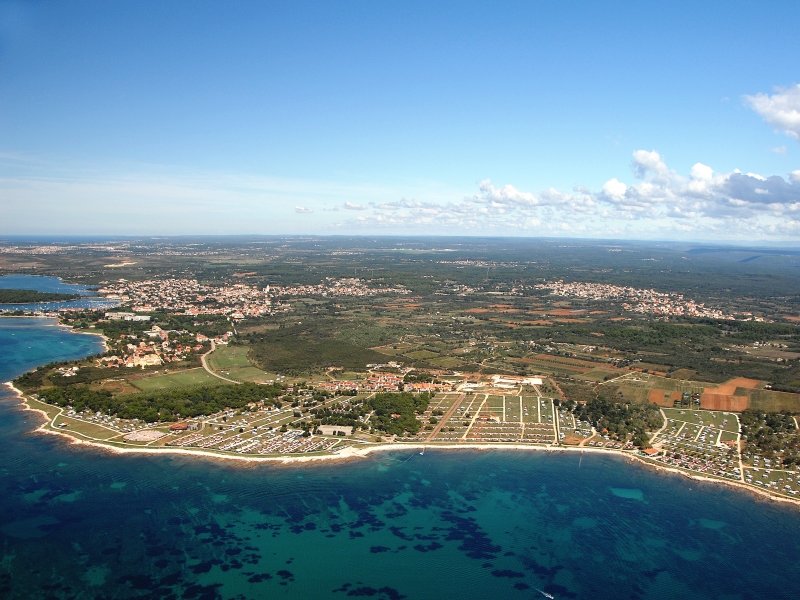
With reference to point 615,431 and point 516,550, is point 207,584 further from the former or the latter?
point 615,431

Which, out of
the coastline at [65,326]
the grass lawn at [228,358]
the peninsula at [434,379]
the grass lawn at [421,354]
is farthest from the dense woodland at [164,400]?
the grass lawn at [421,354]

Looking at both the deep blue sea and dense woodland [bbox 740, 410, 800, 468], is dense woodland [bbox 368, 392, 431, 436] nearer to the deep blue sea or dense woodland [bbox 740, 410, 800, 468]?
the deep blue sea

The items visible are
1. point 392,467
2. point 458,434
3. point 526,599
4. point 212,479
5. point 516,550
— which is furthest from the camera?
point 458,434

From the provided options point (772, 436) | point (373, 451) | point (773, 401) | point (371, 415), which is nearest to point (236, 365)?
point (371, 415)

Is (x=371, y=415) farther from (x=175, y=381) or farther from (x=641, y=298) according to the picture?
(x=641, y=298)

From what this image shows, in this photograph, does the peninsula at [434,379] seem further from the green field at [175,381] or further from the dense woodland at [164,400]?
the green field at [175,381]

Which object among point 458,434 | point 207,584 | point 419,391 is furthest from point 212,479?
point 419,391
